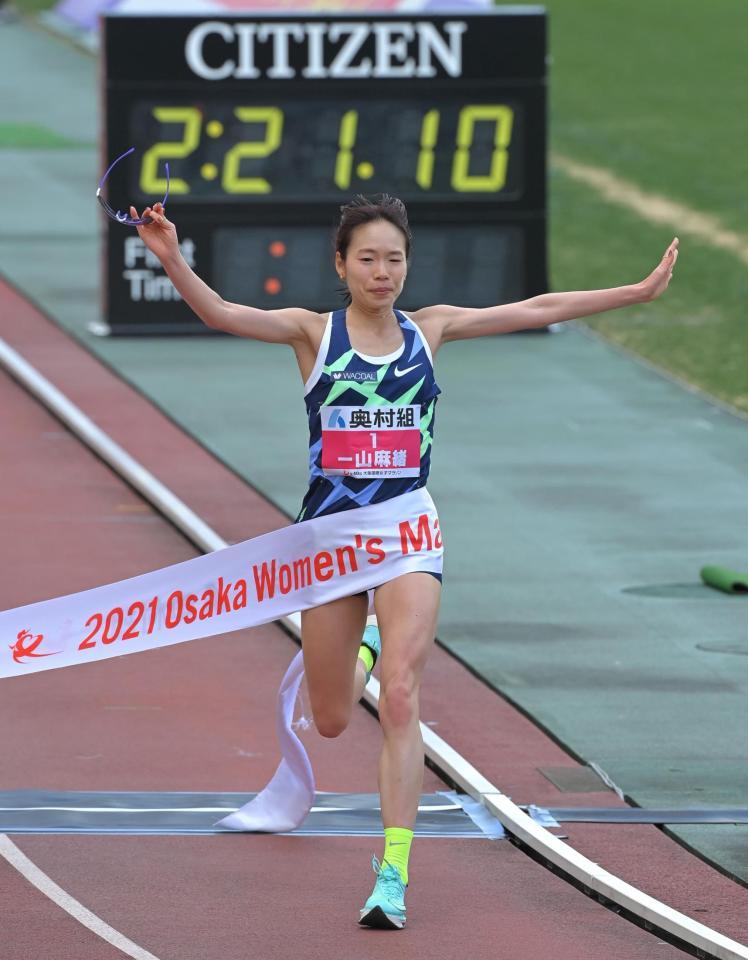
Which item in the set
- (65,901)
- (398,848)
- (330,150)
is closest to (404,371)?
(398,848)

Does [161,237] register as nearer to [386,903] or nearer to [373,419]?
[373,419]

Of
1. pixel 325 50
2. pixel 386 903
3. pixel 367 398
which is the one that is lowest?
pixel 386 903

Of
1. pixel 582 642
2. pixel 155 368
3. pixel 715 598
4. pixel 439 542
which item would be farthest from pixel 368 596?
pixel 155 368

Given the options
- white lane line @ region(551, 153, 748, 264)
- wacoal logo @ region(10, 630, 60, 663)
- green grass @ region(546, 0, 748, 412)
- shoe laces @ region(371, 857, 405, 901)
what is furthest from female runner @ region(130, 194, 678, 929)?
Result: white lane line @ region(551, 153, 748, 264)

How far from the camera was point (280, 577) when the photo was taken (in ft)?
28.9

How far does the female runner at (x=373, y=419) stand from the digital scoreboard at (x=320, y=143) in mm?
13179

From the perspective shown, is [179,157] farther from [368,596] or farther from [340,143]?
[368,596]

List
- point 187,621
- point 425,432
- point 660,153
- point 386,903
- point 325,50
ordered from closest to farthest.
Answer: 1. point 386,903
2. point 425,432
3. point 187,621
4. point 325,50
5. point 660,153

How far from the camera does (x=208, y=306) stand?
8.27 metres

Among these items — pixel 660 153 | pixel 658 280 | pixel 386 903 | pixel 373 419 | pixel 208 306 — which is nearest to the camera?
pixel 386 903

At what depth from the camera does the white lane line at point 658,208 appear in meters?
29.5

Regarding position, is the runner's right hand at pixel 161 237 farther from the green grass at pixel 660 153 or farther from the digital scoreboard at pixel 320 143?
the digital scoreboard at pixel 320 143

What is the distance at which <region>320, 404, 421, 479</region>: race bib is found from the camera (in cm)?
838

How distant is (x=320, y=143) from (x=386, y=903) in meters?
14.6
